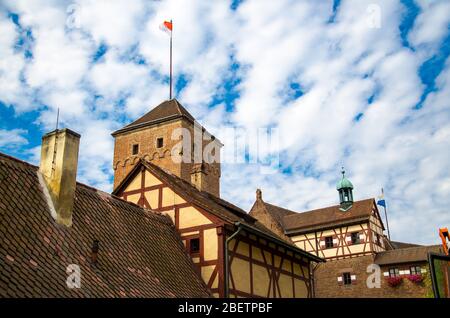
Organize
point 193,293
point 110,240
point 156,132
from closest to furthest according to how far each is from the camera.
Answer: point 110,240
point 193,293
point 156,132

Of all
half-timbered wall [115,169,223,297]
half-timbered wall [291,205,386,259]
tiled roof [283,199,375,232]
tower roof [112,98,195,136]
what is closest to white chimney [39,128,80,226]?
half-timbered wall [115,169,223,297]

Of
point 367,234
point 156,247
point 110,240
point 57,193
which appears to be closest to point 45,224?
point 57,193

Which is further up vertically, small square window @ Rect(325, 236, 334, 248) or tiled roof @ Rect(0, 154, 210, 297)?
small square window @ Rect(325, 236, 334, 248)

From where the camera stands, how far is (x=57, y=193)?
13.3m

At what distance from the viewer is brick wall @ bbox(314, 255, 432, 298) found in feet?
118

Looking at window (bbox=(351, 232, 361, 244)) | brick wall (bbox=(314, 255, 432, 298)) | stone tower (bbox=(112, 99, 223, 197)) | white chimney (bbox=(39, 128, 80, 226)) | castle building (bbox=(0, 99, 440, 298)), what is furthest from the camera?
window (bbox=(351, 232, 361, 244))

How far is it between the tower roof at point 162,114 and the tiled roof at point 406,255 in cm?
1752

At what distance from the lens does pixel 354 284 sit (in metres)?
38.1

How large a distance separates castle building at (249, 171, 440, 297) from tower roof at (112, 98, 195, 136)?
1141cm

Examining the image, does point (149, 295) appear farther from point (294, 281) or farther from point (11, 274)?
point (294, 281)

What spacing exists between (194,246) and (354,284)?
24.0m

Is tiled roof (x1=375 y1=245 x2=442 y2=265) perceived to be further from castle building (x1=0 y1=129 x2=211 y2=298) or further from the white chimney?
the white chimney

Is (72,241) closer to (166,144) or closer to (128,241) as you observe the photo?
(128,241)
